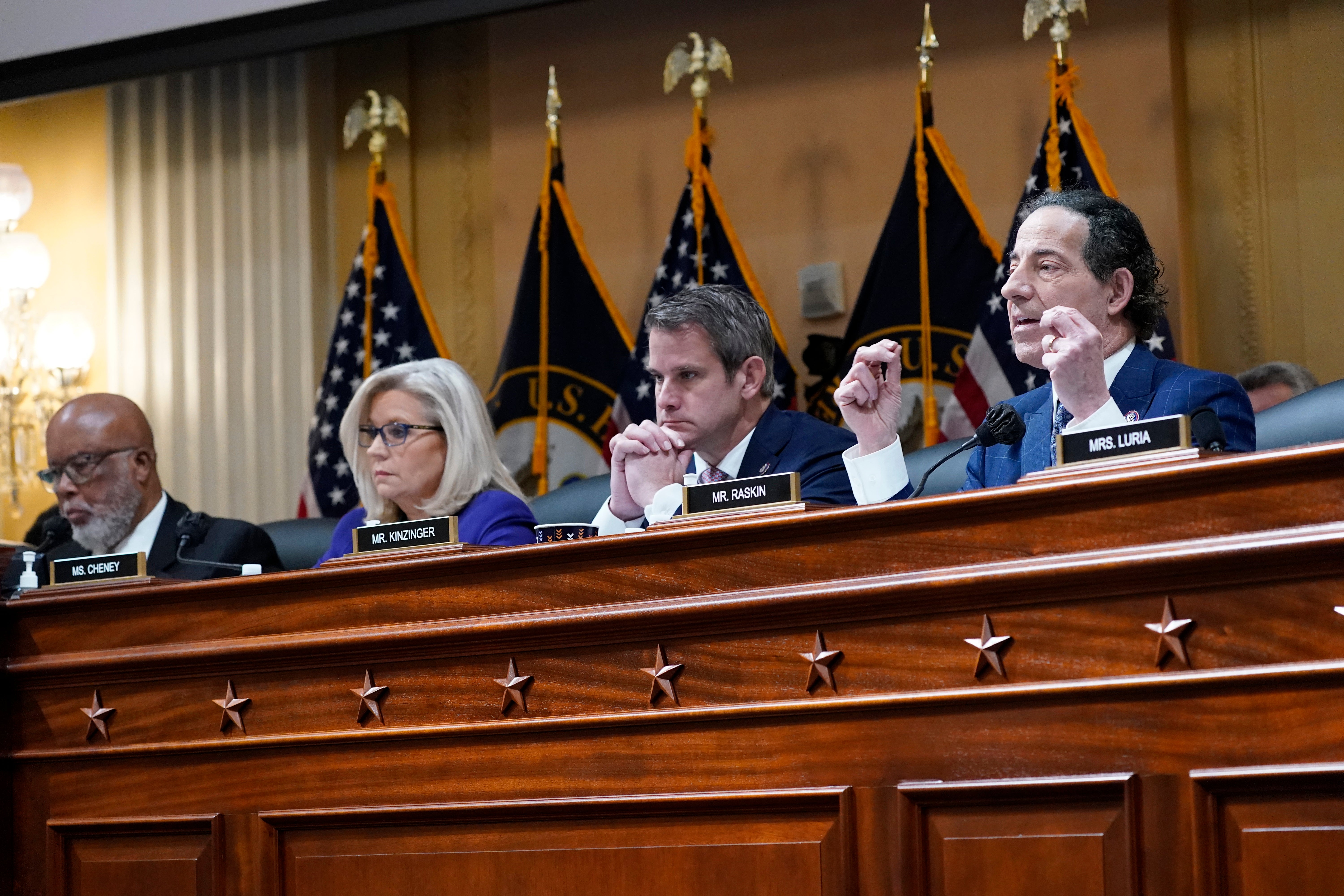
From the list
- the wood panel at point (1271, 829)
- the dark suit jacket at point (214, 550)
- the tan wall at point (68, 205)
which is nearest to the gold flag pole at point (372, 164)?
the tan wall at point (68, 205)

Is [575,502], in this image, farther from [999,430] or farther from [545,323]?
[999,430]

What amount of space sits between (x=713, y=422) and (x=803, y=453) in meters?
0.17

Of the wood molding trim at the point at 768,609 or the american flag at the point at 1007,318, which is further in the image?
the american flag at the point at 1007,318

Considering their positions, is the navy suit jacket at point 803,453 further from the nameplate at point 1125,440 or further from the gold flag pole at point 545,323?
the gold flag pole at point 545,323

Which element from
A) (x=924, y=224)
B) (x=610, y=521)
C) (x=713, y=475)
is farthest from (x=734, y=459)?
(x=924, y=224)

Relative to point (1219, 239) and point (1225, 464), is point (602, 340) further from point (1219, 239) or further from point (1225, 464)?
point (1225, 464)

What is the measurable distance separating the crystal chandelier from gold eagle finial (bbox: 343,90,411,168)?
4.28 feet

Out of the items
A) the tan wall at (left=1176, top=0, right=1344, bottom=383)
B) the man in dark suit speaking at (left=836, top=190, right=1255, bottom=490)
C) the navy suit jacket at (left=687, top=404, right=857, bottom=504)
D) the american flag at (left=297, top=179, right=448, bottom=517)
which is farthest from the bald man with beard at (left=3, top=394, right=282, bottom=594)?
the tan wall at (left=1176, top=0, right=1344, bottom=383)

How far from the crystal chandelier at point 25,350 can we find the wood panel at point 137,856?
3735mm

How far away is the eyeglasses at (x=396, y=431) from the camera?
319 centimetres

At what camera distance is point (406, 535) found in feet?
7.54

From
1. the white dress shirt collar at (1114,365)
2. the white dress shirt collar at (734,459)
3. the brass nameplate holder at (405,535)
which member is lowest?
the brass nameplate holder at (405,535)

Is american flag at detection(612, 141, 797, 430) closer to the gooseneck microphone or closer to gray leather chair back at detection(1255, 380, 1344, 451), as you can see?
gray leather chair back at detection(1255, 380, 1344, 451)

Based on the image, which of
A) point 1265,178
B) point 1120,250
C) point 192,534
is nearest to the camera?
point 1120,250
